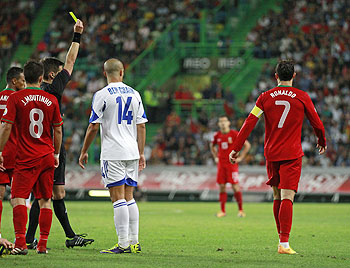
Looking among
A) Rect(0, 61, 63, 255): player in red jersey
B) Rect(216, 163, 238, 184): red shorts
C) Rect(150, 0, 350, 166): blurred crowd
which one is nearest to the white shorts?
Rect(0, 61, 63, 255): player in red jersey

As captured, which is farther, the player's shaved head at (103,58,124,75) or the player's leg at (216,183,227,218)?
the player's leg at (216,183,227,218)

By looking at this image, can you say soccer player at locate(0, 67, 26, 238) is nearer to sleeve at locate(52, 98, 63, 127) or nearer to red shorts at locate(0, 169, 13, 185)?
red shorts at locate(0, 169, 13, 185)

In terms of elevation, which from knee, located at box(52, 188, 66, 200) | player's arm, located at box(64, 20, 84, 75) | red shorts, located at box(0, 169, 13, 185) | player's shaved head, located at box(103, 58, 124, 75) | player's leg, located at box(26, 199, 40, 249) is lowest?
player's leg, located at box(26, 199, 40, 249)

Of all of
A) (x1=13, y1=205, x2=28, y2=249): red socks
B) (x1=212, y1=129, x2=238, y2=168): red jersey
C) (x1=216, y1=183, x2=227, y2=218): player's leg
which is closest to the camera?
(x1=13, y1=205, x2=28, y2=249): red socks

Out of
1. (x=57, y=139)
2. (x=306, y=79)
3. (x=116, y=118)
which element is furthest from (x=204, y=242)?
(x=306, y=79)

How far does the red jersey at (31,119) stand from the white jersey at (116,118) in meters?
0.58

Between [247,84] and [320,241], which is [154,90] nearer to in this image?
[247,84]

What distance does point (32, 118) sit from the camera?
Answer: 27.1 ft

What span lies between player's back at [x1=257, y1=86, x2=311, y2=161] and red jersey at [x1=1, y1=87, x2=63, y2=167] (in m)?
2.58

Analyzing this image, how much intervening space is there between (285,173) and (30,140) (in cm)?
307

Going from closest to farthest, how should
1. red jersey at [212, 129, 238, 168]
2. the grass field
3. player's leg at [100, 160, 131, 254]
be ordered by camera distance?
the grass field < player's leg at [100, 160, 131, 254] < red jersey at [212, 129, 238, 168]

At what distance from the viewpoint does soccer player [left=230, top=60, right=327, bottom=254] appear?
28.6ft

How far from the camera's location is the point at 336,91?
28.0 metres

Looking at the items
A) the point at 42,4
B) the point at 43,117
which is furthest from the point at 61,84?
the point at 42,4
